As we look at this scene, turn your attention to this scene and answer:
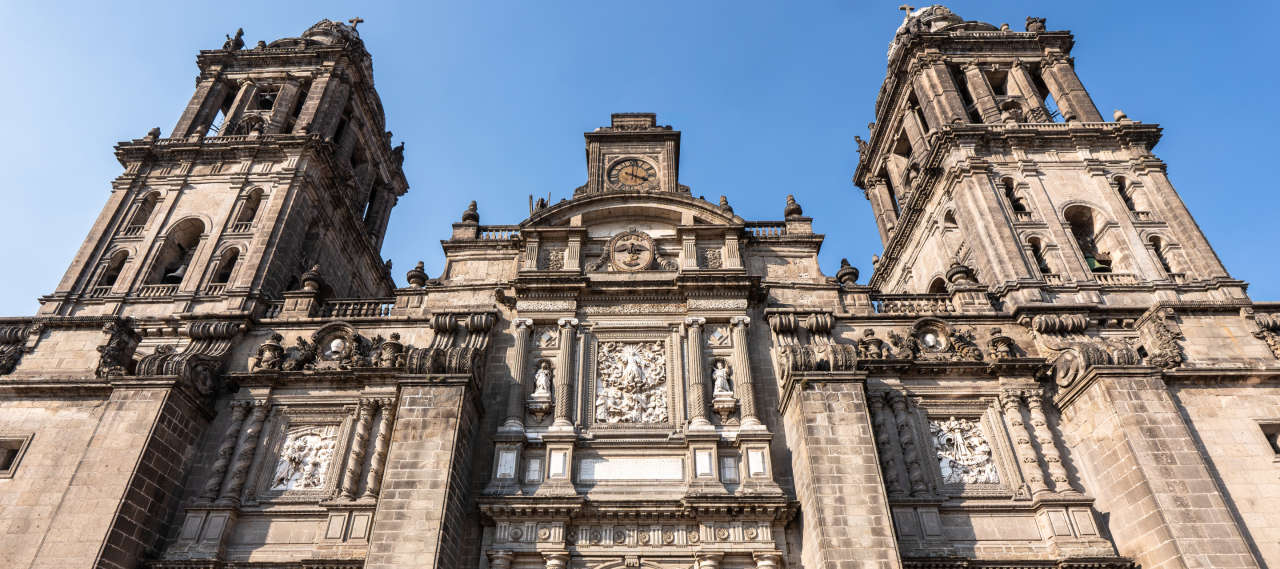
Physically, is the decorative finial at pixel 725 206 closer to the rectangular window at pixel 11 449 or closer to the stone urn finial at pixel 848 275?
the stone urn finial at pixel 848 275

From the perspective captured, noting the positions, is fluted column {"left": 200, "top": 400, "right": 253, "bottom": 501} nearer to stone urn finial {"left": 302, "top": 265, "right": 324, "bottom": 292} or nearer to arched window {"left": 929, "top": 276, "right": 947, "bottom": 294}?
stone urn finial {"left": 302, "top": 265, "right": 324, "bottom": 292}

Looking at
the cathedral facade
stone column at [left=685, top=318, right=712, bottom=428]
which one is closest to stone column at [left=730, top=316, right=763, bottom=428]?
the cathedral facade

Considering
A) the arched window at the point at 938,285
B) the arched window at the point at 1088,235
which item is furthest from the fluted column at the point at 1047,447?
the arched window at the point at 938,285

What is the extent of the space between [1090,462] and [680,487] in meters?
9.35

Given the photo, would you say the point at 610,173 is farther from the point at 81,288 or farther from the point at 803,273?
the point at 81,288

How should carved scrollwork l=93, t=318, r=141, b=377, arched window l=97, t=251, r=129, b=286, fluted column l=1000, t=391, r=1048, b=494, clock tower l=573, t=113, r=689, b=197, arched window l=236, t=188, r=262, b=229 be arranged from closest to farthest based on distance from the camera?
fluted column l=1000, t=391, r=1048, b=494, carved scrollwork l=93, t=318, r=141, b=377, arched window l=97, t=251, r=129, b=286, clock tower l=573, t=113, r=689, b=197, arched window l=236, t=188, r=262, b=229

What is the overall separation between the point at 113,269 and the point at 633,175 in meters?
16.3

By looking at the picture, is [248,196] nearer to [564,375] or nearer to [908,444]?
[564,375]

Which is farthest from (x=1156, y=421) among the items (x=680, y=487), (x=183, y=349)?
(x=183, y=349)

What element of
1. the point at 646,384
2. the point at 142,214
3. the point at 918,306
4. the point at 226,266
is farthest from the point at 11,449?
the point at 918,306

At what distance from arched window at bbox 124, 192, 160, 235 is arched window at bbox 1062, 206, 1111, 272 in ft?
96.1

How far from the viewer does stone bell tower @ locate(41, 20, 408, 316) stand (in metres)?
21.2

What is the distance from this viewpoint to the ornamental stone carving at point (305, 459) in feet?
54.6

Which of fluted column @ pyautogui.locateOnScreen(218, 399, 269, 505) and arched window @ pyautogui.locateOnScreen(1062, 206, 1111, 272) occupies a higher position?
arched window @ pyautogui.locateOnScreen(1062, 206, 1111, 272)
